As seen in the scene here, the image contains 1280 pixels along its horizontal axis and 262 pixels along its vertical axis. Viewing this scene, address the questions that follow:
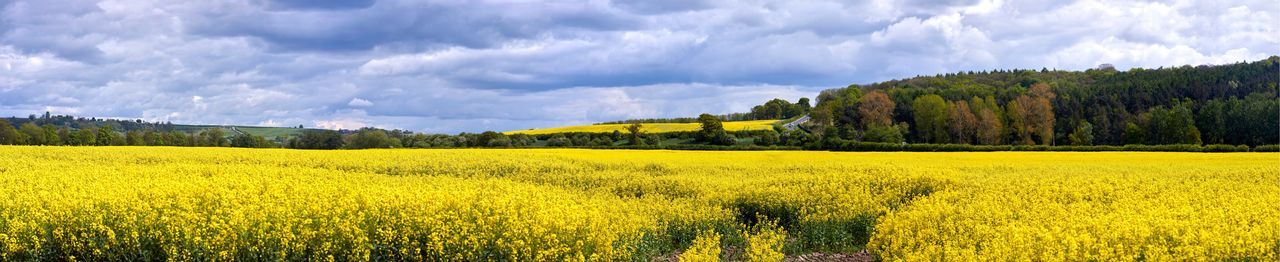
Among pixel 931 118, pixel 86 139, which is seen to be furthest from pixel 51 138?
pixel 931 118

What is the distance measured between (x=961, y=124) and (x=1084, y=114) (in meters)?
24.8

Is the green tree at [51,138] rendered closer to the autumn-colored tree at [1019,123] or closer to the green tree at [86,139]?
the green tree at [86,139]

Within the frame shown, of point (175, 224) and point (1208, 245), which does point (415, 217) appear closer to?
point (175, 224)

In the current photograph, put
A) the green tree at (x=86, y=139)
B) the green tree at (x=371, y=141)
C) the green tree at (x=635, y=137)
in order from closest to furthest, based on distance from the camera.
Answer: the green tree at (x=371, y=141) → the green tree at (x=86, y=139) → the green tree at (x=635, y=137)

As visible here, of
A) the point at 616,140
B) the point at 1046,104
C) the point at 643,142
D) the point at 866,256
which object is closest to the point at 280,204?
the point at 866,256

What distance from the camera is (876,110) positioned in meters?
91.4

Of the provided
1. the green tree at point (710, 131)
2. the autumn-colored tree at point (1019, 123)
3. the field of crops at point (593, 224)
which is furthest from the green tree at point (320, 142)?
the autumn-colored tree at point (1019, 123)

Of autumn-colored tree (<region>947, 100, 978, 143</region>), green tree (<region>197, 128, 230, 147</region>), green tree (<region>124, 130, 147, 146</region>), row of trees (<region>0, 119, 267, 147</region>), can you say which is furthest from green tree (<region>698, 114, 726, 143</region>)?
green tree (<region>124, 130, 147, 146</region>)

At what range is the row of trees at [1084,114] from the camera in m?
79.0

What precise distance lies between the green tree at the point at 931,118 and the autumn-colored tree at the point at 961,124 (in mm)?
759

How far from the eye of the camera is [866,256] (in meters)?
14.8

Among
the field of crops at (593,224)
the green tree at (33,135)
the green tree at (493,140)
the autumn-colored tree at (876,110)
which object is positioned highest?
the autumn-colored tree at (876,110)

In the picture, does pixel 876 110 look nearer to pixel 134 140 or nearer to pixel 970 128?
pixel 970 128

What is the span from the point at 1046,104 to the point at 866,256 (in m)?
87.0
